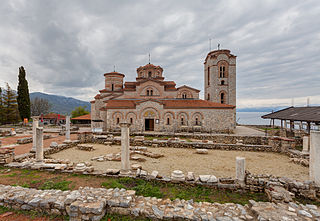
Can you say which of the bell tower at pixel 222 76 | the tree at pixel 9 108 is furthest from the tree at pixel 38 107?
the bell tower at pixel 222 76

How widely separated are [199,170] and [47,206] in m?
6.10

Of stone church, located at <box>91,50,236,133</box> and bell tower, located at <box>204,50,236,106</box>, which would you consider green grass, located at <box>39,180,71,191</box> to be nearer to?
stone church, located at <box>91,50,236,133</box>

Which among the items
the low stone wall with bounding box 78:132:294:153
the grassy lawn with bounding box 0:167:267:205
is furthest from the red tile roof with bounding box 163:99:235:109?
the grassy lawn with bounding box 0:167:267:205

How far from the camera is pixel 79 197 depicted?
3824 millimetres

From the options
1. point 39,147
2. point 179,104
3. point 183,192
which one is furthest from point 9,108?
point 183,192

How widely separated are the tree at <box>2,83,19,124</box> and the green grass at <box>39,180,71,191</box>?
32548 millimetres

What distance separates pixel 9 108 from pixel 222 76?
40.0 metres

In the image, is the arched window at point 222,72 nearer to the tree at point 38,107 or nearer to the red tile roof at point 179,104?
the red tile roof at point 179,104

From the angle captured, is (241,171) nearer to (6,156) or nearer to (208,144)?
(208,144)

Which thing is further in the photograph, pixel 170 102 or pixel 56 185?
pixel 170 102

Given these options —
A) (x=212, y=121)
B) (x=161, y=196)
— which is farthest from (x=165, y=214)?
(x=212, y=121)

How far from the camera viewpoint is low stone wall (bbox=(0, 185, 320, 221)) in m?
3.40

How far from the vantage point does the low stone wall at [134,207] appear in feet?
11.1

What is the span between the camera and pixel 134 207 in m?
3.74
